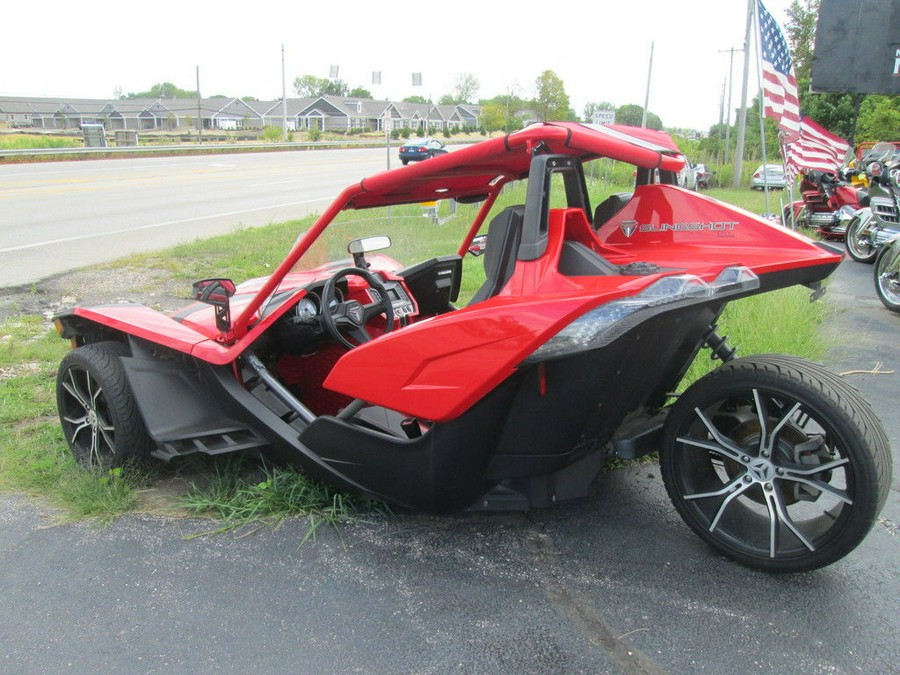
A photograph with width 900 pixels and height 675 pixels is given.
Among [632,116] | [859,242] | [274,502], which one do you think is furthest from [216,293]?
[632,116]

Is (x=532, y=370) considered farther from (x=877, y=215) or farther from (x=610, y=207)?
(x=877, y=215)

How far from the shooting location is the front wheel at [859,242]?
1059cm

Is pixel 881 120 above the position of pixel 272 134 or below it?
above

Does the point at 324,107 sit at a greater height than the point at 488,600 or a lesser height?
greater

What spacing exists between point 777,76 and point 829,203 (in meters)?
6.05

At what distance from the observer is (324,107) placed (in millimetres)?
86250

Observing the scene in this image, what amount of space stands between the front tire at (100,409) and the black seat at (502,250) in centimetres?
183

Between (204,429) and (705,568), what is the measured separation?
87.7 inches

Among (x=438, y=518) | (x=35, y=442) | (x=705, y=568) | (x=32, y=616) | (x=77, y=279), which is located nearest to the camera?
(x=32, y=616)

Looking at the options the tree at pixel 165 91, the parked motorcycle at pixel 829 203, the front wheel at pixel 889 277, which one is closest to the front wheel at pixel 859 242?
the parked motorcycle at pixel 829 203

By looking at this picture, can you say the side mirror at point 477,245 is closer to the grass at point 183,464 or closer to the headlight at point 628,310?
the grass at point 183,464

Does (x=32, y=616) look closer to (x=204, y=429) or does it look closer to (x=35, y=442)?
(x=204, y=429)

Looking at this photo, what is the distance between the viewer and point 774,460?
8.88 ft

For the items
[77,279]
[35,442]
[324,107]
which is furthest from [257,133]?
[35,442]
